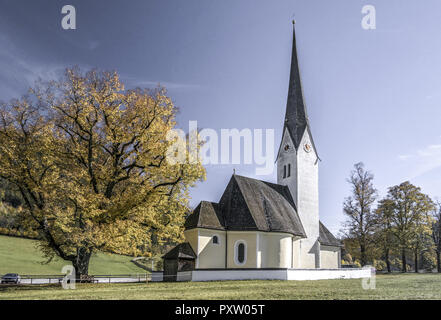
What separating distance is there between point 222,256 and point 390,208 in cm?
2596

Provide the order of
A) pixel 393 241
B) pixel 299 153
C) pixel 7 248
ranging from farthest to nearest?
pixel 7 248 < pixel 393 241 < pixel 299 153

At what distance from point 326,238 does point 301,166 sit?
30.2ft

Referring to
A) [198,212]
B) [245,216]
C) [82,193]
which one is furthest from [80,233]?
[245,216]

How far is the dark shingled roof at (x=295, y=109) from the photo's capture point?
43438 mm

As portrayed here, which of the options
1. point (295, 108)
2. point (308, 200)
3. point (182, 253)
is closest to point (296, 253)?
point (308, 200)

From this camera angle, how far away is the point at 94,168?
24.8m

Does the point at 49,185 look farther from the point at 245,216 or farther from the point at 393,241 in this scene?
the point at 393,241

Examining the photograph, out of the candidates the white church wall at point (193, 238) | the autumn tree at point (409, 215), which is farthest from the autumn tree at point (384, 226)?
the white church wall at point (193, 238)

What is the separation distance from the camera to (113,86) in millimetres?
24203

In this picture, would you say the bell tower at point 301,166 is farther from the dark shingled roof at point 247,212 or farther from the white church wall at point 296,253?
the dark shingled roof at point 247,212

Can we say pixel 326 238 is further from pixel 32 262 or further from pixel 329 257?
pixel 32 262

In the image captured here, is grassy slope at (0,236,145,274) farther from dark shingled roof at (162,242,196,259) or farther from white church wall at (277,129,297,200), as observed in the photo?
white church wall at (277,129,297,200)

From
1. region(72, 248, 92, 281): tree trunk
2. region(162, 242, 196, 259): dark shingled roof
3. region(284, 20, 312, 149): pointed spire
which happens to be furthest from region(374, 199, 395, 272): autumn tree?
region(72, 248, 92, 281): tree trunk
